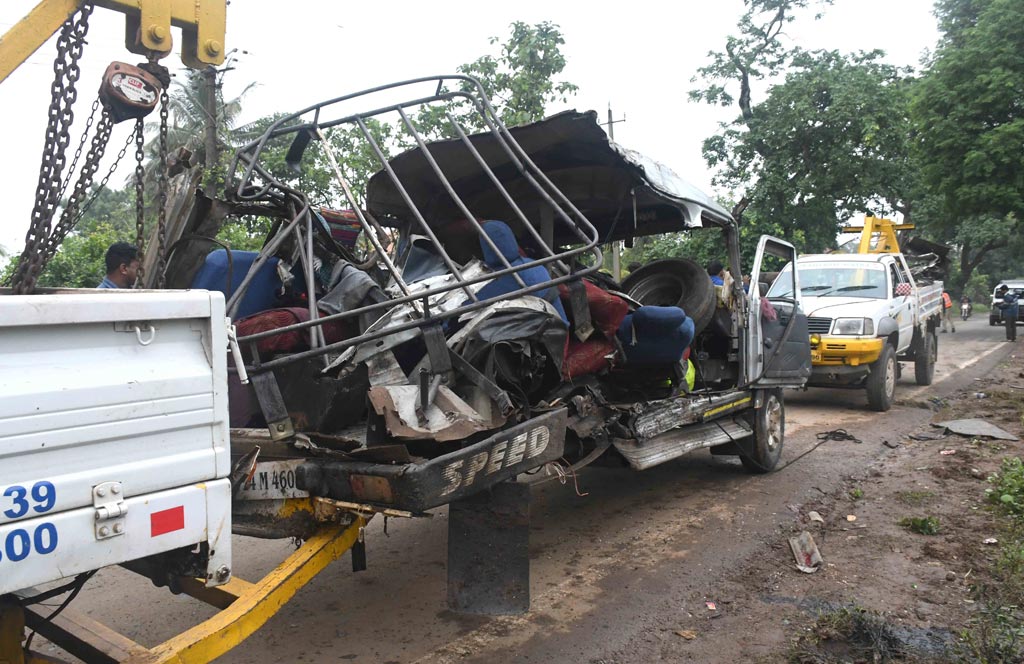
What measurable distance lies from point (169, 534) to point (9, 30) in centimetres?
218

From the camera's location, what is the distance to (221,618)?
2451 mm

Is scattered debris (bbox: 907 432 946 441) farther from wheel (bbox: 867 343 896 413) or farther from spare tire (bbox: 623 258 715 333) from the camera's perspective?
spare tire (bbox: 623 258 715 333)

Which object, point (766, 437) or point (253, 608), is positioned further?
point (766, 437)

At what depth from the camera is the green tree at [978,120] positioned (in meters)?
17.3

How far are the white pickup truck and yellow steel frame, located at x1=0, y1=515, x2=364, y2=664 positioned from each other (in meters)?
7.01

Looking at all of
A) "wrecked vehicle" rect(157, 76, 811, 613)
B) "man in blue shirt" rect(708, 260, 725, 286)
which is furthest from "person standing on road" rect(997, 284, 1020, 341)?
"wrecked vehicle" rect(157, 76, 811, 613)

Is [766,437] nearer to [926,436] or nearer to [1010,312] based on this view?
Answer: [926,436]

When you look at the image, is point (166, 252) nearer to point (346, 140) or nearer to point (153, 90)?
point (153, 90)

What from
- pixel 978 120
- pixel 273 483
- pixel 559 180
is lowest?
pixel 273 483

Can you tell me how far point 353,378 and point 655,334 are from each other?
7.47 ft

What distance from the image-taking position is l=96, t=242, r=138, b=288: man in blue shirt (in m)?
4.46

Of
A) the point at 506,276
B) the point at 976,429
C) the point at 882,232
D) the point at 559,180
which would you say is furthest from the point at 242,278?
the point at 882,232

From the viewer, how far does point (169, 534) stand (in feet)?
7.07

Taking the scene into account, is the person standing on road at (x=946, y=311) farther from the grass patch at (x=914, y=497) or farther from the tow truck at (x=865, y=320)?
the grass patch at (x=914, y=497)
